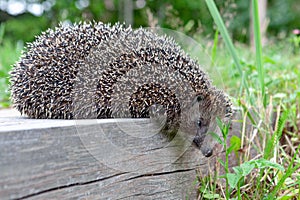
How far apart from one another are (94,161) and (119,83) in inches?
29.2

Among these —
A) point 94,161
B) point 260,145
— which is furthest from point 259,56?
point 94,161

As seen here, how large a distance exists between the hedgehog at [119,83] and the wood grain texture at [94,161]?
0.67 ft

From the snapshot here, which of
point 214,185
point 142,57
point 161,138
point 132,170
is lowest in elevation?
point 214,185

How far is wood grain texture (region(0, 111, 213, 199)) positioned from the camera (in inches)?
70.9

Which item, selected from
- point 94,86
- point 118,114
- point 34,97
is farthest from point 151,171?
point 34,97

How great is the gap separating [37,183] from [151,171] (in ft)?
2.79

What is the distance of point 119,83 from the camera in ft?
8.84

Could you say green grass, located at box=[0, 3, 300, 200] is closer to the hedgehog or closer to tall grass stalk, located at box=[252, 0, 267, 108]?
tall grass stalk, located at box=[252, 0, 267, 108]

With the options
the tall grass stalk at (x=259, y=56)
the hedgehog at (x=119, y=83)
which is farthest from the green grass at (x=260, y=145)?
the hedgehog at (x=119, y=83)

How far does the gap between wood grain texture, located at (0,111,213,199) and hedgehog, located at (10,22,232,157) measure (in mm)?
205

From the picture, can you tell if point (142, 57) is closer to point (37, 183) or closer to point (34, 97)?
point (34, 97)

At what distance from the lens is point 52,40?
9.70ft

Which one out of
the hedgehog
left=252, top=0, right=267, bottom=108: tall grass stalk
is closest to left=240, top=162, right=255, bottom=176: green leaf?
the hedgehog

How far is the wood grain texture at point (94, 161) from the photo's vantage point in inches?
70.9
